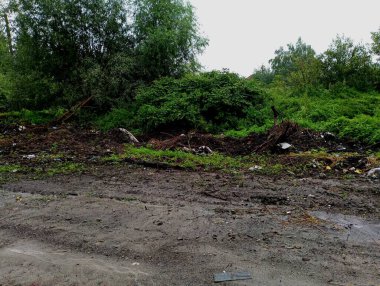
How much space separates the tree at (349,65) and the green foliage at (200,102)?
4271 millimetres

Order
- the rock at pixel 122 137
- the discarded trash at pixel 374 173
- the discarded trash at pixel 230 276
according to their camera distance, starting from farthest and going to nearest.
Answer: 1. the rock at pixel 122 137
2. the discarded trash at pixel 374 173
3. the discarded trash at pixel 230 276

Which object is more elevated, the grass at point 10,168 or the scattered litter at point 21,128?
the scattered litter at point 21,128

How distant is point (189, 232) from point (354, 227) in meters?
1.69

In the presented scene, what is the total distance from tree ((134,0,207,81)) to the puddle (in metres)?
11.0

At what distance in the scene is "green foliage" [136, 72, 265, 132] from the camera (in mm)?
10812

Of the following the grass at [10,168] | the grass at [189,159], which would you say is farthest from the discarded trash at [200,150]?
the grass at [10,168]

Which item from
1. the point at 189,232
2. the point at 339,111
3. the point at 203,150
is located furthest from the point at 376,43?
the point at 189,232

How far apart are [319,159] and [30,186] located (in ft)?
17.6

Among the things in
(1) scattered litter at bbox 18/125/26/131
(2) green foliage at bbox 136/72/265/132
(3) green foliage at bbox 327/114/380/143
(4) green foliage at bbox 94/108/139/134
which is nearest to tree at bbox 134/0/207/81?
(2) green foliage at bbox 136/72/265/132

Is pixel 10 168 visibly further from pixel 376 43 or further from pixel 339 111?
pixel 376 43

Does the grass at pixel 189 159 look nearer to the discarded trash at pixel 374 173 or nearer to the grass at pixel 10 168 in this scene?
the grass at pixel 10 168

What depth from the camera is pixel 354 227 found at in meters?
3.15

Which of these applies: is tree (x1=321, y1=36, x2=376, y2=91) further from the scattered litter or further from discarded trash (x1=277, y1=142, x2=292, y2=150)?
the scattered litter

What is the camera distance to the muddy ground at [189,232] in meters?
2.40
